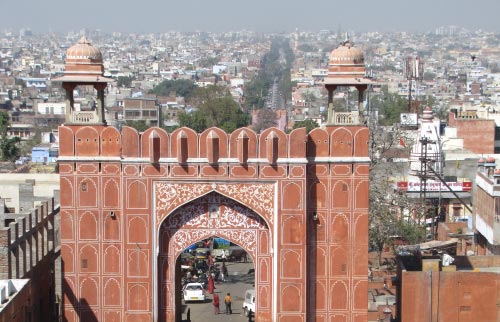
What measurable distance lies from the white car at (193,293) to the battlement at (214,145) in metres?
5.92

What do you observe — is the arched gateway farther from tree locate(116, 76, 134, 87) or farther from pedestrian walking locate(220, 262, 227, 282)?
tree locate(116, 76, 134, 87)

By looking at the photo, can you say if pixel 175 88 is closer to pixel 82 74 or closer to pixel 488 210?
pixel 488 210

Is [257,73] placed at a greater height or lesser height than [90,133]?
greater

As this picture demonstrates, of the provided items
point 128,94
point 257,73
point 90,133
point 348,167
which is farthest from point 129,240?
point 257,73

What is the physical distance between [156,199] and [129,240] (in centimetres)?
80

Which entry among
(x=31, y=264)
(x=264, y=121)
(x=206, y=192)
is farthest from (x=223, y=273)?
(x=264, y=121)

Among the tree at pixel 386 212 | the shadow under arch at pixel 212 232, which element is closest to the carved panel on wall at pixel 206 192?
the shadow under arch at pixel 212 232

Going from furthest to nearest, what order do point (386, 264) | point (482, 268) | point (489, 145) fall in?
point (489, 145), point (386, 264), point (482, 268)

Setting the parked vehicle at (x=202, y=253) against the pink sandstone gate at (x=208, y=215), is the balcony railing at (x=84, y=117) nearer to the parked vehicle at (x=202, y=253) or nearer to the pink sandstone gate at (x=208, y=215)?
the pink sandstone gate at (x=208, y=215)

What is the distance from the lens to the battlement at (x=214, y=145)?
1695cm

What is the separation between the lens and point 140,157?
17.0 meters

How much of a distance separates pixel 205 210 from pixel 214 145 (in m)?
1.14

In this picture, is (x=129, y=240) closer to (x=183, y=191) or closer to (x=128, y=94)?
(x=183, y=191)

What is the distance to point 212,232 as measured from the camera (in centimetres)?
1741
